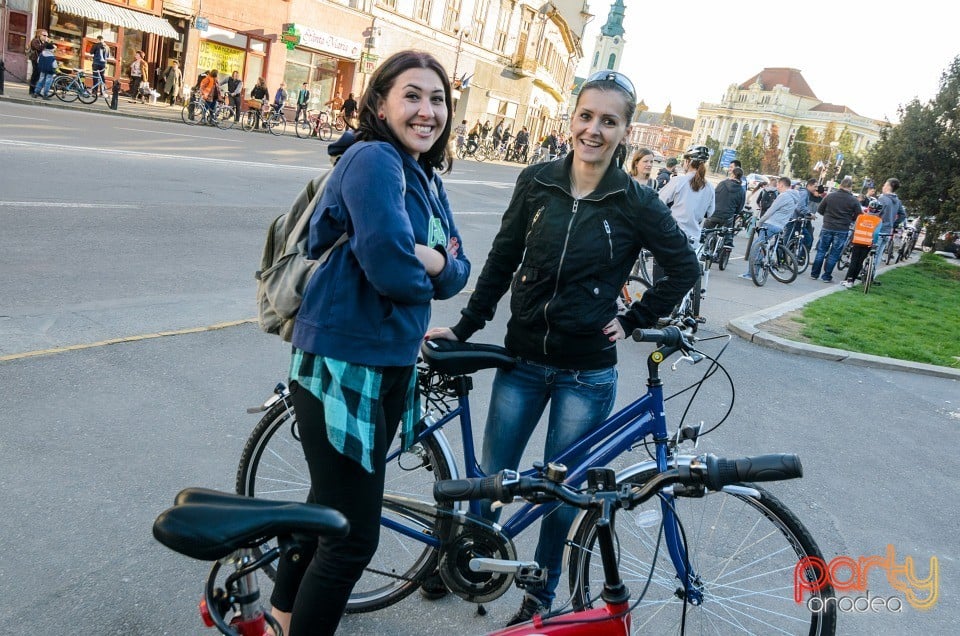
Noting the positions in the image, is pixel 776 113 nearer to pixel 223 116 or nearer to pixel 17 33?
pixel 223 116

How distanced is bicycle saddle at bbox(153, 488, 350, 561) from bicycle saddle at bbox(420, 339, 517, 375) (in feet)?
4.10

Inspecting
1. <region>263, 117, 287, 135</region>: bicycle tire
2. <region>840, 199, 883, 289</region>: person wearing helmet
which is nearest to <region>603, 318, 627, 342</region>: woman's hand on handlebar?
<region>840, 199, 883, 289</region>: person wearing helmet

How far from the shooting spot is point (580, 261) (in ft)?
9.16

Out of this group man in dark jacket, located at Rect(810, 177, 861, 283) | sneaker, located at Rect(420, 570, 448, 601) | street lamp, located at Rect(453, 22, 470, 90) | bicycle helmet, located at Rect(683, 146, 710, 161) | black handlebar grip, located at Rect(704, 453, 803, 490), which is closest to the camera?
black handlebar grip, located at Rect(704, 453, 803, 490)

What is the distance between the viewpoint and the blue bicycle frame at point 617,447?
2539 mm

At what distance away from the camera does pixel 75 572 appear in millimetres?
2842

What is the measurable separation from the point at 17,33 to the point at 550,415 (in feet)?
89.1

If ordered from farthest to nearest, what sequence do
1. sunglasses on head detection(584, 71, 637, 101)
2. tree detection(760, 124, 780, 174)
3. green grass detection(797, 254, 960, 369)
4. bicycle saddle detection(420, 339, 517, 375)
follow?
tree detection(760, 124, 780, 174), green grass detection(797, 254, 960, 369), sunglasses on head detection(584, 71, 637, 101), bicycle saddle detection(420, 339, 517, 375)

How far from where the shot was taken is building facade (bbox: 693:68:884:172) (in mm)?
136750

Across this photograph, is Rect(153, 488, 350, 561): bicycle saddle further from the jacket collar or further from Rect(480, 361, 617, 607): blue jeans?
the jacket collar

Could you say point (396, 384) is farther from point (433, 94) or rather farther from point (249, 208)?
point (249, 208)

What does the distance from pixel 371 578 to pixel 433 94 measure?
1.95 meters

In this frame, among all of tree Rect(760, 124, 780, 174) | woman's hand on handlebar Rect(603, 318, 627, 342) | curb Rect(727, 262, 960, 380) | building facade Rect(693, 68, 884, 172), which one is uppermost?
building facade Rect(693, 68, 884, 172)

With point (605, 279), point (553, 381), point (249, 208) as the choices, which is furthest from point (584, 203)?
point (249, 208)
